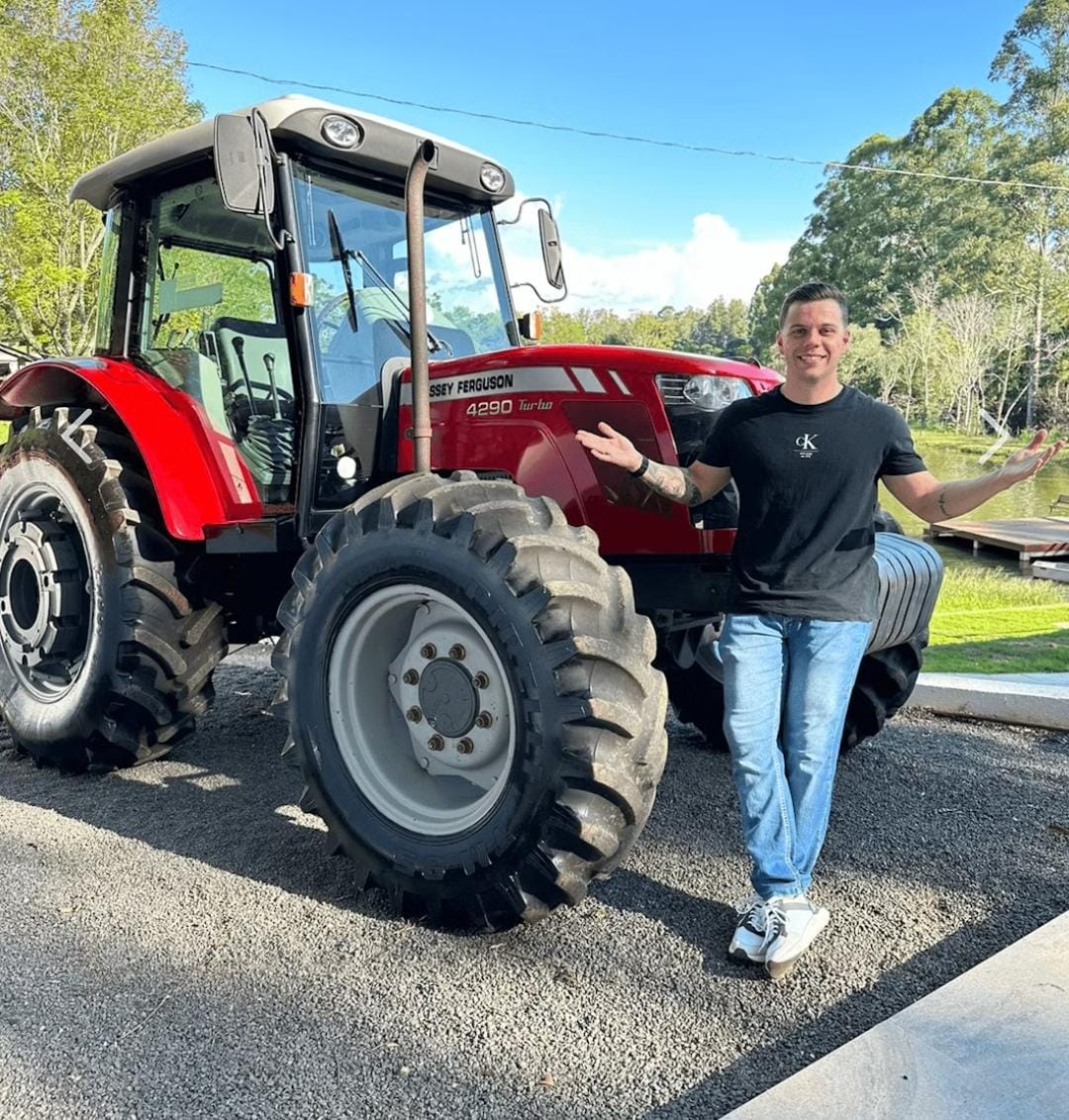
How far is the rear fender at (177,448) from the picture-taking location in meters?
3.91

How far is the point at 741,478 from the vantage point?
2.77 m

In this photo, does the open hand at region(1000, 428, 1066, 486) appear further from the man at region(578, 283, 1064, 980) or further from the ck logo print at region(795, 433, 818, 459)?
the ck logo print at region(795, 433, 818, 459)

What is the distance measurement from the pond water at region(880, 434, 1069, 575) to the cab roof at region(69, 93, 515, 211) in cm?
284

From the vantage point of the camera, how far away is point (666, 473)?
2873 millimetres

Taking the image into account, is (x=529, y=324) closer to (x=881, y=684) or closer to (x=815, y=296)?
(x=815, y=296)

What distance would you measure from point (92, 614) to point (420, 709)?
5.80ft

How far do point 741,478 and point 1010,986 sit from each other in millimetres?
1384

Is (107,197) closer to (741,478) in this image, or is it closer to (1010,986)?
(741,478)

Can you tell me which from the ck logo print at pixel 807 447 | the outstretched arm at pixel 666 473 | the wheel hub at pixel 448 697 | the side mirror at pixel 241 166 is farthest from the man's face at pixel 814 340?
the side mirror at pixel 241 166

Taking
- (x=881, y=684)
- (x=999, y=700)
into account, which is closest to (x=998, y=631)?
(x=999, y=700)

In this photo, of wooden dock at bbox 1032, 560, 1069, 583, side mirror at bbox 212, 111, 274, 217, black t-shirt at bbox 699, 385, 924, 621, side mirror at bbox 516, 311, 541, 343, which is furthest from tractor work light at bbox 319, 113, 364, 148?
wooden dock at bbox 1032, 560, 1069, 583

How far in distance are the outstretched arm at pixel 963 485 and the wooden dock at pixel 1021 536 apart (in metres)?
12.0

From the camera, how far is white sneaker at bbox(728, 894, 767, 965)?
262 centimetres

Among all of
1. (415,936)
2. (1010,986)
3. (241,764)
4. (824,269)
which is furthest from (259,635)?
(824,269)
